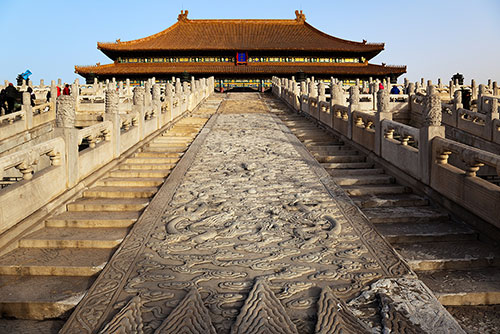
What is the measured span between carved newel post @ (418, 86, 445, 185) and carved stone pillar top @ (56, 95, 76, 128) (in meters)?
4.97

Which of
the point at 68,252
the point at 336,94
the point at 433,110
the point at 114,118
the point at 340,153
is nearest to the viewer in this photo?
the point at 68,252

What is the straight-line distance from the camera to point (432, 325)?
10.3ft

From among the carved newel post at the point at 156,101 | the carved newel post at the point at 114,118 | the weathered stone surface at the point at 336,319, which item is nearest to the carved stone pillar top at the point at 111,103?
the carved newel post at the point at 114,118

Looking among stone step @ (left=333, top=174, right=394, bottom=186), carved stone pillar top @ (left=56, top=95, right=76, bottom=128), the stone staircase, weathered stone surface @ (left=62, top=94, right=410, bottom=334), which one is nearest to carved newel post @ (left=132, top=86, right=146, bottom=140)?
weathered stone surface @ (left=62, top=94, right=410, bottom=334)

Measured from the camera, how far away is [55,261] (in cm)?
436

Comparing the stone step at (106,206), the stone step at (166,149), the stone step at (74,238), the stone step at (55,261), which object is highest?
the stone step at (166,149)

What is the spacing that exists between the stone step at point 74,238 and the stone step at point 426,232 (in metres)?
2.99

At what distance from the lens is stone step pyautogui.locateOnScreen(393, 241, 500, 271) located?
4.26 metres

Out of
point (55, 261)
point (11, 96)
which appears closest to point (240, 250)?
point (55, 261)

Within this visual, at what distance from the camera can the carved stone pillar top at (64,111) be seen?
A: 20.8 feet

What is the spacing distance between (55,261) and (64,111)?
108 inches

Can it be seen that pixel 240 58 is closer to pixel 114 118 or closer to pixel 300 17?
pixel 300 17

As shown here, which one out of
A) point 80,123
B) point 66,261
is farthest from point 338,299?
point 80,123

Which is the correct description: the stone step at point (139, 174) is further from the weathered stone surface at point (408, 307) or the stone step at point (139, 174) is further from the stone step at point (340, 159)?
the weathered stone surface at point (408, 307)
